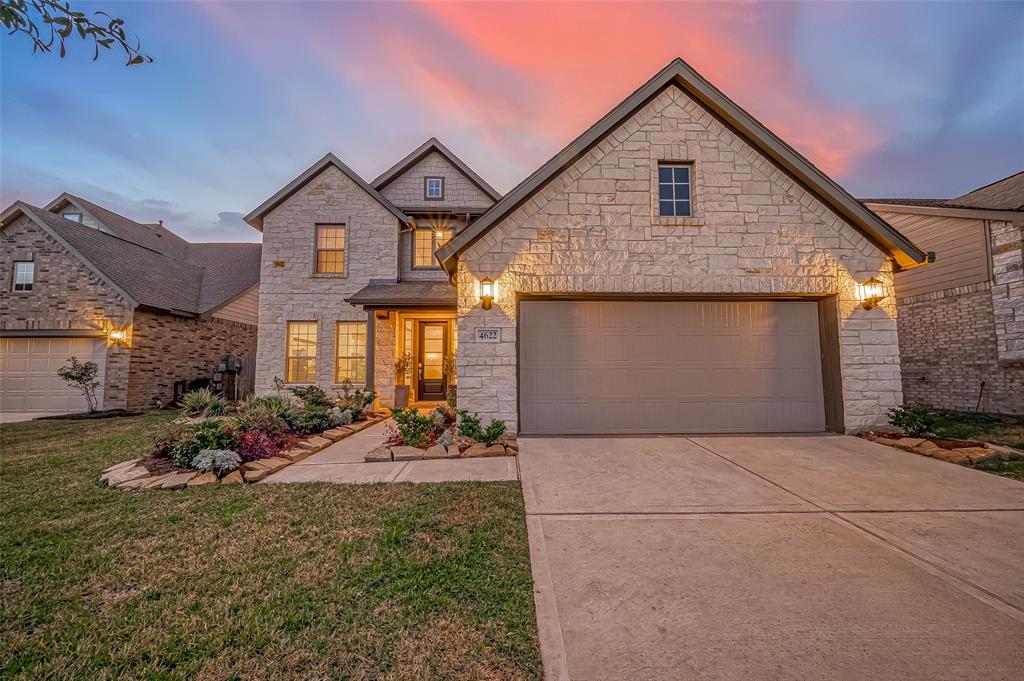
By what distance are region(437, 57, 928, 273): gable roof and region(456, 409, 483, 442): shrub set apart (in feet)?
8.63

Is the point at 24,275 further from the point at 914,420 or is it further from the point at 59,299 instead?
the point at 914,420

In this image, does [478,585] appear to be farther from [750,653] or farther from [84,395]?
[84,395]

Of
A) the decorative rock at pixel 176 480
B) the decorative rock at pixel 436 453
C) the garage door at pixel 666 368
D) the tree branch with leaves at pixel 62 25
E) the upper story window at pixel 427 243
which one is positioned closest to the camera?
the tree branch with leaves at pixel 62 25

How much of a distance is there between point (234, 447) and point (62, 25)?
4909mm

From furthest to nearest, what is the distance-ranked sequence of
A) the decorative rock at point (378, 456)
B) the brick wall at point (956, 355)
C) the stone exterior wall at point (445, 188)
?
the stone exterior wall at point (445, 188)
the brick wall at point (956, 355)
the decorative rock at point (378, 456)

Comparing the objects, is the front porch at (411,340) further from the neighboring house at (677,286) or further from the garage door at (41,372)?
the garage door at (41,372)

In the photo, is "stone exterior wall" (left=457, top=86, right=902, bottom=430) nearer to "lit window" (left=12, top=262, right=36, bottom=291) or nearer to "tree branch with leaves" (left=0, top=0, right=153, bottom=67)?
"tree branch with leaves" (left=0, top=0, right=153, bottom=67)

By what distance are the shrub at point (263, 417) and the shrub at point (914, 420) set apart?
404 inches

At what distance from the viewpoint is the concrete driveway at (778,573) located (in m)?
1.83

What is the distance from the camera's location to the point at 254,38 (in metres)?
8.36

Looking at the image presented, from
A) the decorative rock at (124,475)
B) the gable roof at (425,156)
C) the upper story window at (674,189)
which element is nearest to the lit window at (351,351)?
the gable roof at (425,156)

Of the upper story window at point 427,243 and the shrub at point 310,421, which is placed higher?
the upper story window at point 427,243

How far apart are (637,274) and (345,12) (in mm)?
9593

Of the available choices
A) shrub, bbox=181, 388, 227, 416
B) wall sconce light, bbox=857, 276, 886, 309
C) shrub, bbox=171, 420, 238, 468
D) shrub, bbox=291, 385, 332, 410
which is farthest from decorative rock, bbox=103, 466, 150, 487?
wall sconce light, bbox=857, 276, 886, 309
